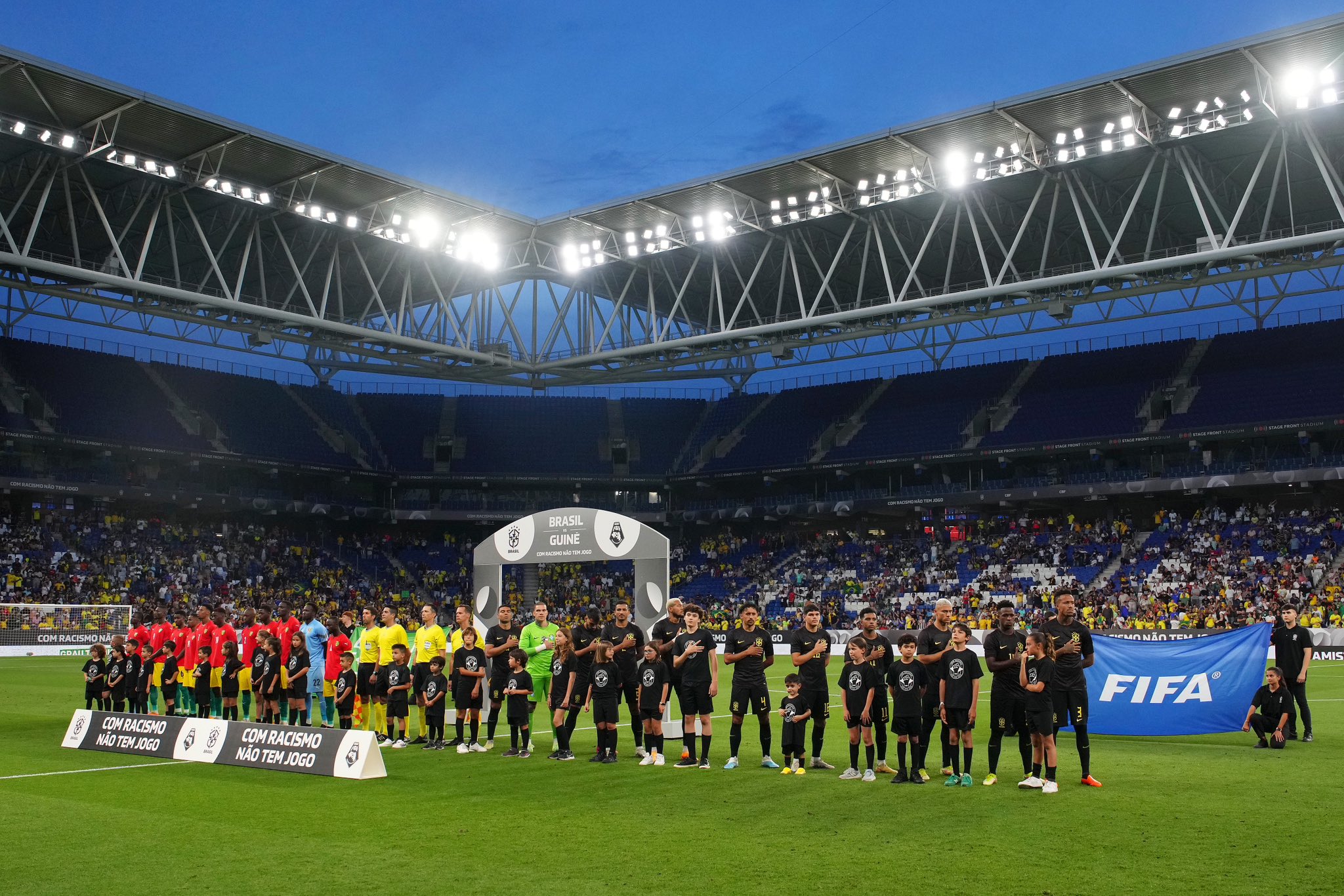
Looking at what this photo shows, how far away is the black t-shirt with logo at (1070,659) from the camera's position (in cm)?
1183

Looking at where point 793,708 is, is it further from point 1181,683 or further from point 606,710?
point 1181,683

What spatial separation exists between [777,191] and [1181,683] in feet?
92.3

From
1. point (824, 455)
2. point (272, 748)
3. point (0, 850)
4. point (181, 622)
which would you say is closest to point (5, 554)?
point (181, 622)

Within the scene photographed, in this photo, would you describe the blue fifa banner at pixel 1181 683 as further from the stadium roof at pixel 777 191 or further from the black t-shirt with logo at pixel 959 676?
the stadium roof at pixel 777 191

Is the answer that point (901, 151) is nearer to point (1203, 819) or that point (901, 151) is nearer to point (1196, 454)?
point (1196, 454)

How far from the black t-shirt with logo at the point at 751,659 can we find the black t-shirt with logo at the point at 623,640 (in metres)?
1.35

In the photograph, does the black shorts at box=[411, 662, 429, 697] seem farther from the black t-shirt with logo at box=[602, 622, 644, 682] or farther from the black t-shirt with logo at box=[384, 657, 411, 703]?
the black t-shirt with logo at box=[602, 622, 644, 682]

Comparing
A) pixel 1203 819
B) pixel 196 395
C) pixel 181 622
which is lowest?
pixel 1203 819

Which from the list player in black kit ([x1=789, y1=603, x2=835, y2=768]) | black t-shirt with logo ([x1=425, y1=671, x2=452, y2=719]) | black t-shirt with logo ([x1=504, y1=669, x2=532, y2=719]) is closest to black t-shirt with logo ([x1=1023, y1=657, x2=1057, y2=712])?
player in black kit ([x1=789, y1=603, x2=835, y2=768])

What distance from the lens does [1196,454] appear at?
1933 inches

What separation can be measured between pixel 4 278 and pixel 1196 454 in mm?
45141

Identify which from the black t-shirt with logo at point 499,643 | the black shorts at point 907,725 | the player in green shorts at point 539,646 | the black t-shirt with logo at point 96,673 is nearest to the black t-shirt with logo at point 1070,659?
the black shorts at point 907,725

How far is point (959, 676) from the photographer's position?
12.3 meters

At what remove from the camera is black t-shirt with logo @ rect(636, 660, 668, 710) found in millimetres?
14328
